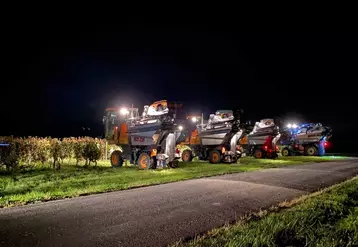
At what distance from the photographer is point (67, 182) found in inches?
430

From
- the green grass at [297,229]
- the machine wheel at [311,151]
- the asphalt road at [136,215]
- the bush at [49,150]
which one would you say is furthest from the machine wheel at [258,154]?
the green grass at [297,229]

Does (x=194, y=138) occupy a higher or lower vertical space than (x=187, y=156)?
higher

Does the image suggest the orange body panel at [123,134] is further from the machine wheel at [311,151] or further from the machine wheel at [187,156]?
the machine wheel at [311,151]

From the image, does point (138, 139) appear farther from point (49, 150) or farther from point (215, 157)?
point (215, 157)

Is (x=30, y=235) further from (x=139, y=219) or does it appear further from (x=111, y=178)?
(x=111, y=178)

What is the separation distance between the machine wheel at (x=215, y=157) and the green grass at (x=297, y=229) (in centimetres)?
1378

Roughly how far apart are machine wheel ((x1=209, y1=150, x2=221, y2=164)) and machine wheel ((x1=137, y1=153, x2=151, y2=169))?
21.2 feet

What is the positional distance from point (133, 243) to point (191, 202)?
10.3ft

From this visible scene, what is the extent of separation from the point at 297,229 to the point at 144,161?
11.9m

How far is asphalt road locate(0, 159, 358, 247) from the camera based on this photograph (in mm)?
5250

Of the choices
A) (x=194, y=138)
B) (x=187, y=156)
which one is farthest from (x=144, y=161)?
(x=194, y=138)

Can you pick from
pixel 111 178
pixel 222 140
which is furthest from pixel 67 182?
pixel 222 140

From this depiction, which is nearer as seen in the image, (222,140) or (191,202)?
(191,202)

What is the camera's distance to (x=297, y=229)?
553 cm
